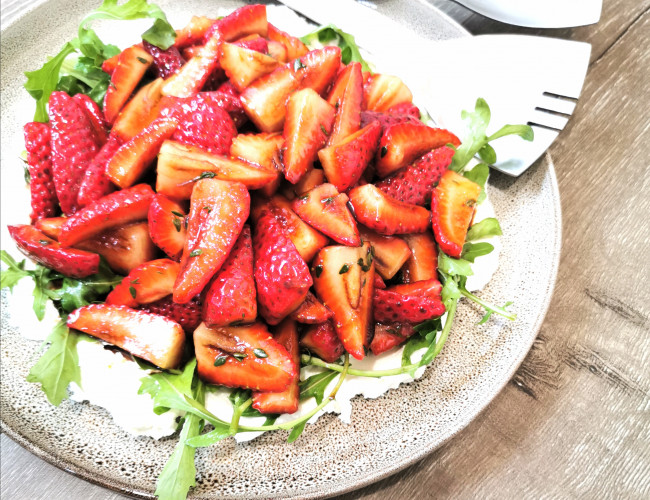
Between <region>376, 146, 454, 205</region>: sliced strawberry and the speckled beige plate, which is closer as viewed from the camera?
the speckled beige plate

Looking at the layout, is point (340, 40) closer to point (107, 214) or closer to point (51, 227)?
point (107, 214)

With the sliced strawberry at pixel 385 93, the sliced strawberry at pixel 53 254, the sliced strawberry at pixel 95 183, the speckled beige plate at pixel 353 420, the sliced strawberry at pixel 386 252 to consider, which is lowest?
the speckled beige plate at pixel 353 420

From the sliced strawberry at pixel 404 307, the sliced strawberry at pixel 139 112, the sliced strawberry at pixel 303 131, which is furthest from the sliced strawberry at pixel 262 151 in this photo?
the sliced strawberry at pixel 404 307

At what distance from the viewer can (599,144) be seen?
2057 millimetres

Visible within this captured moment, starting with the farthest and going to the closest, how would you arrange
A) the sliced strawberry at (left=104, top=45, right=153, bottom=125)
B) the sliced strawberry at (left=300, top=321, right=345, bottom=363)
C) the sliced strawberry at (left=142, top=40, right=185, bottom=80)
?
the sliced strawberry at (left=142, top=40, right=185, bottom=80)
the sliced strawberry at (left=104, top=45, right=153, bottom=125)
the sliced strawberry at (left=300, top=321, right=345, bottom=363)

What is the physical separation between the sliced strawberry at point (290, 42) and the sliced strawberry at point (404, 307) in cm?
100

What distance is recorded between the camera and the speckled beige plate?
135 cm

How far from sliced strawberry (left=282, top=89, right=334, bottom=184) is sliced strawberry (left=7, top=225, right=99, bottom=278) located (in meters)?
0.65

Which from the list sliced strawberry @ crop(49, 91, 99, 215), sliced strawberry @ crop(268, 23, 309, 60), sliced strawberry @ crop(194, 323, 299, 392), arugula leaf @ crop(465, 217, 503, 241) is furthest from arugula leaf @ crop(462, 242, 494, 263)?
sliced strawberry @ crop(49, 91, 99, 215)

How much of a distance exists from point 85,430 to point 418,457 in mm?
973

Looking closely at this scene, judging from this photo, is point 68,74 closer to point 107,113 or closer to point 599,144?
Result: point 107,113

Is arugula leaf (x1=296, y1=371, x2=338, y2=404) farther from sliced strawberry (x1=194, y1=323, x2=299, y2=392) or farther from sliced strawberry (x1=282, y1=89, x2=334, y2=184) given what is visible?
sliced strawberry (x1=282, y1=89, x2=334, y2=184)

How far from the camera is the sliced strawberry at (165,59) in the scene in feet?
5.81

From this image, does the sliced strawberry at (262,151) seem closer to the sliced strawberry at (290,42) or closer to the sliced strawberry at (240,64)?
the sliced strawberry at (240,64)
